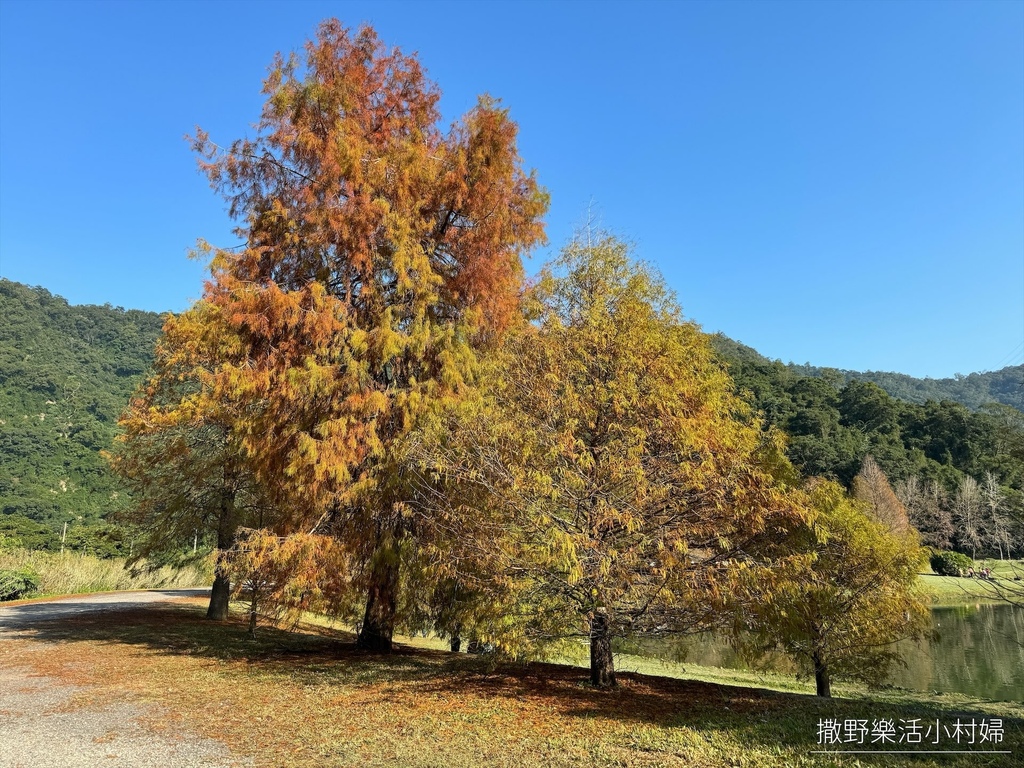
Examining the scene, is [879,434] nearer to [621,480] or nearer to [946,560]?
[946,560]

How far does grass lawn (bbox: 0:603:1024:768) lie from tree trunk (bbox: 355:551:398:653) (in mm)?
393

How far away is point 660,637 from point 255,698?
5036 mm

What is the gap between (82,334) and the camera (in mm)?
74688

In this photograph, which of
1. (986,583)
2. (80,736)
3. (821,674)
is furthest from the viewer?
(821,674)

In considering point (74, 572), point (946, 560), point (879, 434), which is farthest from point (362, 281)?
point (879, 434)

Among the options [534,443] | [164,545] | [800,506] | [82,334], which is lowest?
[164,545]

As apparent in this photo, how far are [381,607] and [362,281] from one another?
18.4ft

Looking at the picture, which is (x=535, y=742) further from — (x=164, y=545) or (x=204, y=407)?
(x=164, y=545)

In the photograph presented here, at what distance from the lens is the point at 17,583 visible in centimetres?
1805

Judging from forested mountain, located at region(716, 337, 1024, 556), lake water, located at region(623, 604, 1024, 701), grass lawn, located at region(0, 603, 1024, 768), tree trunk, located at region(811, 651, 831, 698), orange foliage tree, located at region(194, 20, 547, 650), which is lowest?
lake water, located at region(623, 604, 1024, 701)

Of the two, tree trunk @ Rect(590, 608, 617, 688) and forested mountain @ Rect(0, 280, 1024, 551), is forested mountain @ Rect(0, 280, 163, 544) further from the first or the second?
tree trunk @ Rect(590, 608, 617, 688)

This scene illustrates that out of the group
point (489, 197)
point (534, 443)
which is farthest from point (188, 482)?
point (534, 443)

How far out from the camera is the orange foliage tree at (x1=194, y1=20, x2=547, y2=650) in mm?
9023

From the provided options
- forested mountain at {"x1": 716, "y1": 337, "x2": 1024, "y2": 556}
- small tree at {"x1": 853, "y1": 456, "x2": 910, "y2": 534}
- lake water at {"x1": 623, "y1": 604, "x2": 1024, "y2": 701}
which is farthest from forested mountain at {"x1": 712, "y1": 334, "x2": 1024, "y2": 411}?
lake water at {"x1": 623, "y1": 604, "x2": 1024, "y2": 701}
